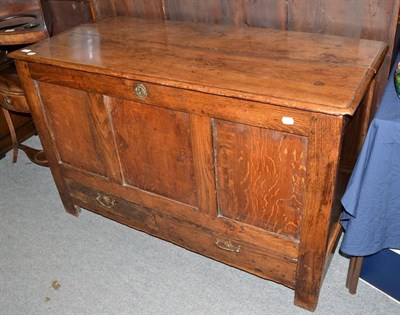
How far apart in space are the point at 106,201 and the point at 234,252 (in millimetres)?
658

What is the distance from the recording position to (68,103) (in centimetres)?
171

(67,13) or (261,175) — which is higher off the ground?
(67,13)

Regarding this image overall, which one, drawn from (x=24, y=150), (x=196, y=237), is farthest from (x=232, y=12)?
(x=24, y=150)

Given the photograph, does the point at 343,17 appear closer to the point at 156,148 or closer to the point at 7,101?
the point at 156,148

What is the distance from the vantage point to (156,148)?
1.58m

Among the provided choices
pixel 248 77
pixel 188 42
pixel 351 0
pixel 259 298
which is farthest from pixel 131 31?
pixel 259 298

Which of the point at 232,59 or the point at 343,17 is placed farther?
the point at 343,17

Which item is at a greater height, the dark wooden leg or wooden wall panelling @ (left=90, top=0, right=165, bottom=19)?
wooden wall panelling @ (left=90, top=0, right=165, bottom=19)

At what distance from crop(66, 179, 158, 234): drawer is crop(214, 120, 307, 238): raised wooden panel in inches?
17.4

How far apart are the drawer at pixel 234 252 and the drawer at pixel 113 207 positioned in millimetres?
127

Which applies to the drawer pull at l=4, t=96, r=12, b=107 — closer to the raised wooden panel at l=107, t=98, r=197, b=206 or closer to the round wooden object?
the round wooden object

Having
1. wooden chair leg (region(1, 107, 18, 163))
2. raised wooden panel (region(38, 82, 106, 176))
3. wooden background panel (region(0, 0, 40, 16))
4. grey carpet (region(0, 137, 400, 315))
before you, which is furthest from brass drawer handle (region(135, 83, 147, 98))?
wooden chair leg (region(1, 107, 18, 163))

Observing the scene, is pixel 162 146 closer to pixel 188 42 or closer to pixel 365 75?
pixel 188 42

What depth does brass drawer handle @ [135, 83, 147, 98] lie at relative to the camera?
144cm
